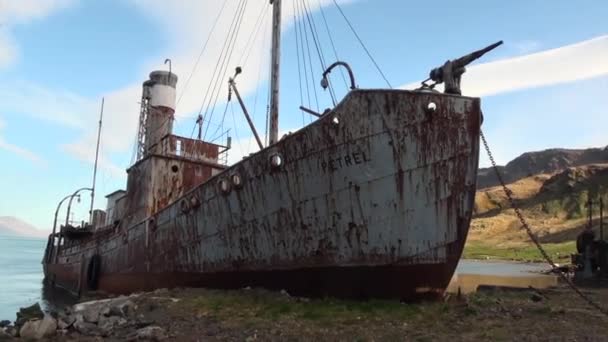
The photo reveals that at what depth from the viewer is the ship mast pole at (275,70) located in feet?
51.2

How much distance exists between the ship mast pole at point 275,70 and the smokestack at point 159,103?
29.4 feet

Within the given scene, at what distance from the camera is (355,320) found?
9945mm

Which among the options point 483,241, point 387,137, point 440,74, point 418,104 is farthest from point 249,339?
point 483,241

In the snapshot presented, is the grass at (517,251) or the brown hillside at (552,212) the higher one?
the brown hillside at (552,212)

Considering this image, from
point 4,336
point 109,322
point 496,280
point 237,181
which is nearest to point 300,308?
point 237,181

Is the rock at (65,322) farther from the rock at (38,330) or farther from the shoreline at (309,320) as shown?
the rock at (38,330)


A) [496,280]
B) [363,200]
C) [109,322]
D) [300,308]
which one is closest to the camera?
[300,308]

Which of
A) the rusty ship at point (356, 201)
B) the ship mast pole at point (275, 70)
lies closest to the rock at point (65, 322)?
the rusty ship at point (356, 201)

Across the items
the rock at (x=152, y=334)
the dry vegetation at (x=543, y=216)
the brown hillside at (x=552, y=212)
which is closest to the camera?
the rock at (x=152, y=334)

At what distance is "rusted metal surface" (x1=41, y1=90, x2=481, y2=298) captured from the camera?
36.8ft

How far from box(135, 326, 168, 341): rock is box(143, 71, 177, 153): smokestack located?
14.4 metres

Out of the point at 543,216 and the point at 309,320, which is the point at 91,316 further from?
the point at 543,216

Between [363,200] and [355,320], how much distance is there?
287 cm

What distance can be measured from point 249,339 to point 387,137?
541 centimetres
